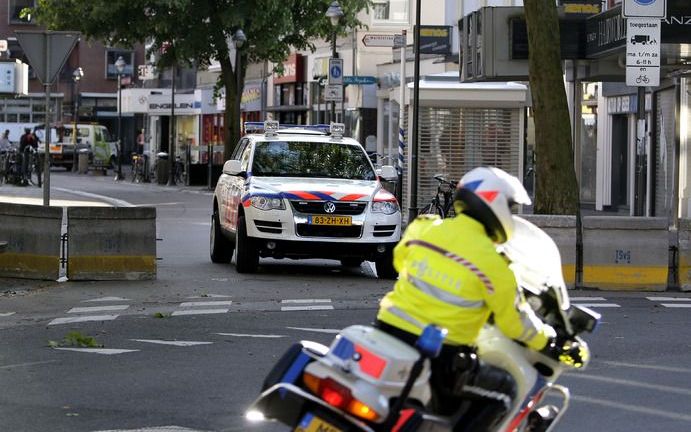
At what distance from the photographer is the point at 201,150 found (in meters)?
62.4

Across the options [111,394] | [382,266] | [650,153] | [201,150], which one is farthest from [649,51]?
[201,150]

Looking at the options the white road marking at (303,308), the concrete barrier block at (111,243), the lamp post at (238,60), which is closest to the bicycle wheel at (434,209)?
the concrete barrier block at (111,243)

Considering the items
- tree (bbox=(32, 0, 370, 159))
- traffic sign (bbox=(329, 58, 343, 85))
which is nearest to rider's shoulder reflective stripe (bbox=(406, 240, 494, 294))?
traffic sign (bbox=(329, 58, 343, 85))

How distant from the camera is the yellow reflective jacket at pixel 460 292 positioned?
6027 millimetres

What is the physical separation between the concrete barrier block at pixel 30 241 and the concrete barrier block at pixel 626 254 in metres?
6.00

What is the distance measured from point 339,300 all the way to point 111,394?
21.0ft

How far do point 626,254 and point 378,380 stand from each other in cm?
1245

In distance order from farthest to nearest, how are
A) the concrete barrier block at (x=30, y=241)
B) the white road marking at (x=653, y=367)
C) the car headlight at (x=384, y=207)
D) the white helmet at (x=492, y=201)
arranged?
1. the car headlight at (x=384, y=207)
2. the concrete barrier block at (x=30, y=241)
3. the white road marking at (x=653, y=367)
4. the white helmet at (x=492, y=201)

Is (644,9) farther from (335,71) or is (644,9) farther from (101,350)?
(335,71)

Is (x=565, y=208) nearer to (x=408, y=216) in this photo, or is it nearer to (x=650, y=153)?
(x=408, y=216)

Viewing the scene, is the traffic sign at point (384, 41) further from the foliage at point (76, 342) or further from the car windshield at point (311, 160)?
the foliage at point (76, 342)

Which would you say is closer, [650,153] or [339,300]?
[339,300]

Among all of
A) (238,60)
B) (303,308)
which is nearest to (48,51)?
(303,308)

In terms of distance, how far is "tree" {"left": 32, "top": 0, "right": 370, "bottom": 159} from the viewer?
Result: 45.2 meters
